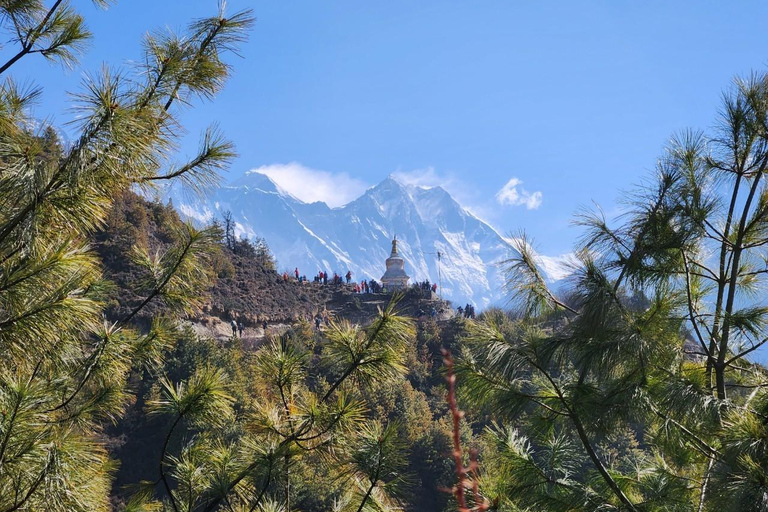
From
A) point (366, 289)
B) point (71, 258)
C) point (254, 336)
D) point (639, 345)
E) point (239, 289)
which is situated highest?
point (366, 289)

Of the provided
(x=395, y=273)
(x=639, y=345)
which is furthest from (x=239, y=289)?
(x=639, y=345)

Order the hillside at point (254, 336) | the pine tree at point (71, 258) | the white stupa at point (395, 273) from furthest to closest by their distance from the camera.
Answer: the white stupa at point (395, 273) → the hillside at point (254, 336) → the pine tree at point (71, 258)

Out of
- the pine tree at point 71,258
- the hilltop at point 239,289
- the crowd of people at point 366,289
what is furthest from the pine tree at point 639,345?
the crowd of people at point 366,289

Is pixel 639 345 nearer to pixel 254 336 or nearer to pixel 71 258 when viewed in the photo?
pixel 71 258

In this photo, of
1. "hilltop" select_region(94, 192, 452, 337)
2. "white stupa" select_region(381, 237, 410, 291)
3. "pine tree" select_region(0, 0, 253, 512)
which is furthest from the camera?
"white stupa" select_region(381, 237, 410, 291)

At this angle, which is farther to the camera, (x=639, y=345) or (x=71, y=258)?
(x=639, y=345)

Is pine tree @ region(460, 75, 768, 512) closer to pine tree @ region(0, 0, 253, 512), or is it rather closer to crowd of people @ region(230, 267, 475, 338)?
pine tree @ region(0, 0, 253, 512)

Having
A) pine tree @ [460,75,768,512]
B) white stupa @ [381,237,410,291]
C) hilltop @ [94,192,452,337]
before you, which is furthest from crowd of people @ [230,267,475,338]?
pine tree @ [460,75,768,512]

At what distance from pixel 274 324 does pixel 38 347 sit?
30.0m

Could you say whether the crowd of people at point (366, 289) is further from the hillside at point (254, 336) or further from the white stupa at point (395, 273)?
the white stupa at point (395, 273)

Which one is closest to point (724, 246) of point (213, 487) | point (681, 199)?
point (681, 199)

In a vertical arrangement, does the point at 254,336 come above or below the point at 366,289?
below

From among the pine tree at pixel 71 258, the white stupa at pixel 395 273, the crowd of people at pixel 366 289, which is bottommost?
the pine tree at pixel 71 258

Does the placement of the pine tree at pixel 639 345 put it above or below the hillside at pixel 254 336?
below
